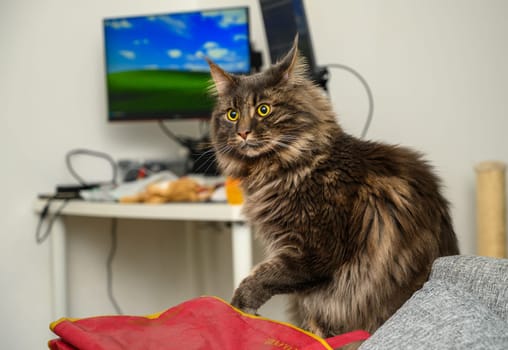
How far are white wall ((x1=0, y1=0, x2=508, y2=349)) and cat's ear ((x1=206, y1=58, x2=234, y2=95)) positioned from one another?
115 centimetres

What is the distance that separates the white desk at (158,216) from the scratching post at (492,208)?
2.74 feet

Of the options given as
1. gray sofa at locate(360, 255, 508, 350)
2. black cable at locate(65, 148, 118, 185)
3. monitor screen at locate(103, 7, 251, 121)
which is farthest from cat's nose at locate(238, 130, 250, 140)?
black cable at locate(65, 148, 118, 185)

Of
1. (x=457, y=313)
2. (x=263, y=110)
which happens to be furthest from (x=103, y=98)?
Answer: (x=457, y=313)

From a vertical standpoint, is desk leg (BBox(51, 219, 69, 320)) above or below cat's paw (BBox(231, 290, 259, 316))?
below

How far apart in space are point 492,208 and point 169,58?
1.40 metres

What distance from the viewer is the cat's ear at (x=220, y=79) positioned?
1.23m

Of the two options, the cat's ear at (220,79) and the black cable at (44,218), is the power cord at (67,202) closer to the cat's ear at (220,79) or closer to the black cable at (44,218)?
the black cable at (44,218)

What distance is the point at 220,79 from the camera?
4.12ft

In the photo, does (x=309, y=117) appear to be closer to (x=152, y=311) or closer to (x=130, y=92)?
(x=130, y=92)

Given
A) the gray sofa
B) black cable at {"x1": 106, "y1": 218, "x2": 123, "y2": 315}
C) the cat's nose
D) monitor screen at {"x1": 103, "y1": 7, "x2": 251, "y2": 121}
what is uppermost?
monitor screen at {"x1": 103, "y1": 7, "x2": 251, "y2": 121}

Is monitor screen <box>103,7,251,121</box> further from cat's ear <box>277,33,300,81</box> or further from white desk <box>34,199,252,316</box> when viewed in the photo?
cat's ear <box>277,33,300,81</box>

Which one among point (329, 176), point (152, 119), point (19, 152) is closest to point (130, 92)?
point (152, 119)

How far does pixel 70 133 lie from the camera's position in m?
2.31

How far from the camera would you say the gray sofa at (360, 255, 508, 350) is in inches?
25.1
